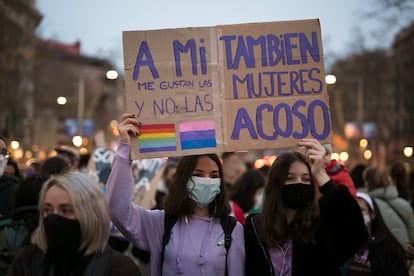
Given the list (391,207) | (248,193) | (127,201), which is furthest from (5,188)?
(391,207)

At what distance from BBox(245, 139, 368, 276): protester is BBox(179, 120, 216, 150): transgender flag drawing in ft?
1.56

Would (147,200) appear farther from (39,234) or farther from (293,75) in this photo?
(39,234)

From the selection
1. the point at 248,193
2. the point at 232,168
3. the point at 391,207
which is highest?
the point at 232,168

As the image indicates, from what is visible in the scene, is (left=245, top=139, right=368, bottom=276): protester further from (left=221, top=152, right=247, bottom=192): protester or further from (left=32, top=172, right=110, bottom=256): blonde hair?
(left=221, top=152, right=247, bottom=192): protester

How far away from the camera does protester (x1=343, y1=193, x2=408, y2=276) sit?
17.9 ft

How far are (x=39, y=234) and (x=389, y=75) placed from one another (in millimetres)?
56666

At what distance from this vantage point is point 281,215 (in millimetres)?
4082

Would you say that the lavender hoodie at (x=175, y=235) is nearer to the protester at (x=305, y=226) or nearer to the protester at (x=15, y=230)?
the protester at (x=305, y=226)

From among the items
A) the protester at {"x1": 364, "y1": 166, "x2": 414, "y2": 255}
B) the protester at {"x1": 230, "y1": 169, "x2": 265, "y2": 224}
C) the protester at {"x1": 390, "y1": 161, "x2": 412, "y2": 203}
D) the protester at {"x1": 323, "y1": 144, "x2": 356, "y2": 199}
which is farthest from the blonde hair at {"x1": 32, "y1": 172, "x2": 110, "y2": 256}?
the protester at {"x1": 390, "y1": 161, "x2": 412, "y2": 203}

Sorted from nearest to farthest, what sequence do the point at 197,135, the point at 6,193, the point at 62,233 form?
1. the point at 62,233
2. the point at 197,135
3. the point at 6,193

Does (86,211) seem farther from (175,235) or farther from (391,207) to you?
(391,207)

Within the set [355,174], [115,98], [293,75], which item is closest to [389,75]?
[355,174]

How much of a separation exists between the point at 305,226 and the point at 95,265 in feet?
4.62

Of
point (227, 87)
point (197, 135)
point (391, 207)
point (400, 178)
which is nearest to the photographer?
point (197, 135)
